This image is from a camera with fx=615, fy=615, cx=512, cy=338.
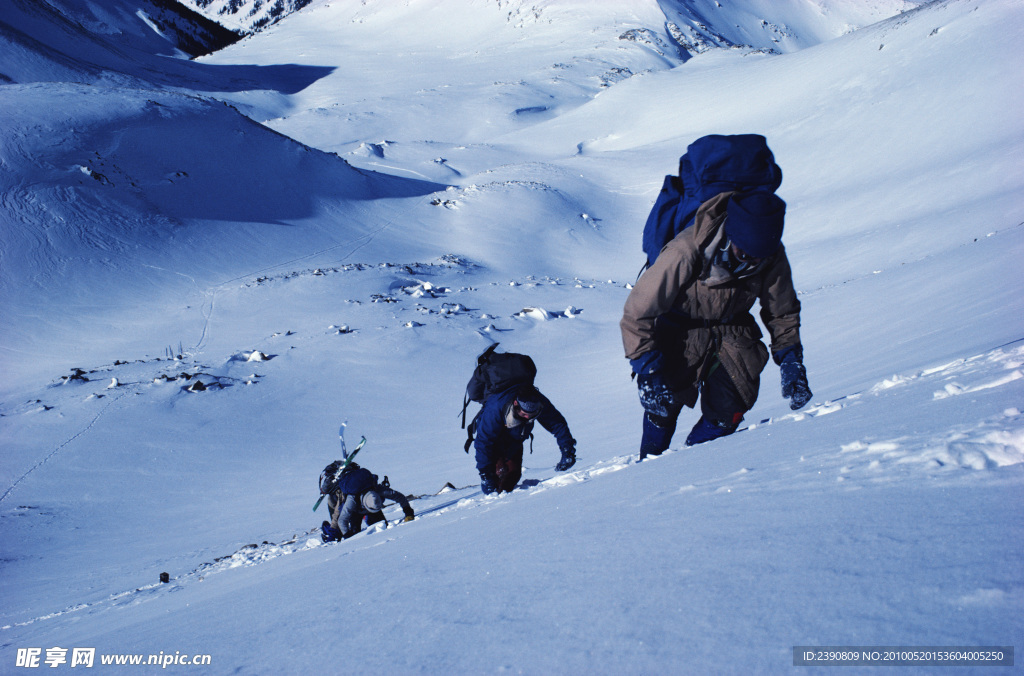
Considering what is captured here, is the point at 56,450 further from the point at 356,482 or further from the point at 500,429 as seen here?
the point at 500,429

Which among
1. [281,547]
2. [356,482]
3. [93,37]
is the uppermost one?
[93,37]

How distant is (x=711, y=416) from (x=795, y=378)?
442 millimetres

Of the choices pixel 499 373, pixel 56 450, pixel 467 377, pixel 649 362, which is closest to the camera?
pixel 649 362

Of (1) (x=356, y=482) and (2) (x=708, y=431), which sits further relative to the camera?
(1) (x=356, y=482)

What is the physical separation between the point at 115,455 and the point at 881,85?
69.1 feet

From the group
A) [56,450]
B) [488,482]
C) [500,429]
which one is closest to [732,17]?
[56,450]

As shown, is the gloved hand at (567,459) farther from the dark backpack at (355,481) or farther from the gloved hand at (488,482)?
the dark backpack at (355,481)

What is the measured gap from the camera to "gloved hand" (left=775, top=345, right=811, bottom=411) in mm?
2812

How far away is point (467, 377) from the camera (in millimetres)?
9164

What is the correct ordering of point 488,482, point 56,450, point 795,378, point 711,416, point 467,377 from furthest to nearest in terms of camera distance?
point 467,377 < point 56,450 < point 488,482 < point 711,416 < point 795,378

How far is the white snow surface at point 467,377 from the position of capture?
1129 mm

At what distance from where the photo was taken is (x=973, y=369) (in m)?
2.25

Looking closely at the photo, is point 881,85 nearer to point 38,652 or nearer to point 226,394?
point 226,394

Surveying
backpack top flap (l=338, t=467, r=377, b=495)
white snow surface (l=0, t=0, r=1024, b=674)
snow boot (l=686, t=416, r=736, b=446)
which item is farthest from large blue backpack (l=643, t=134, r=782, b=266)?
A: backpack top flap (l=338, t=467, r=377, b=495)
